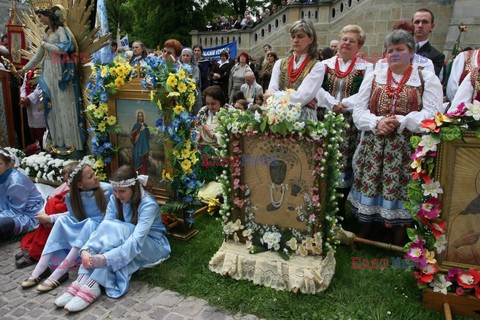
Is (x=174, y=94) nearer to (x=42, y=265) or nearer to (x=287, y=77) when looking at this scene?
(x=287, y=77)

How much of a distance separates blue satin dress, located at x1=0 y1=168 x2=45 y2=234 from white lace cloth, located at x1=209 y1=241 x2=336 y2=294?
2547 mm

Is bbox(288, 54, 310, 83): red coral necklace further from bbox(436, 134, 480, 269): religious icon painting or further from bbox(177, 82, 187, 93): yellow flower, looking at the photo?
bbox(436, 134, 480, 269): religious icon painting

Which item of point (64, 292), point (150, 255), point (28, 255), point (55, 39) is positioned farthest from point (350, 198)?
point (55, 39)

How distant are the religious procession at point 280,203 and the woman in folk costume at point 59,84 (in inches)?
67.5

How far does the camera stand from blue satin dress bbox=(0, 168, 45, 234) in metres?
4.70

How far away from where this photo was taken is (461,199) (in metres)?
2.94

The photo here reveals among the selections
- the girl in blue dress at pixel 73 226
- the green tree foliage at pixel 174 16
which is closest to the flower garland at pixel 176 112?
the girl in blue dress at pixel 73 226

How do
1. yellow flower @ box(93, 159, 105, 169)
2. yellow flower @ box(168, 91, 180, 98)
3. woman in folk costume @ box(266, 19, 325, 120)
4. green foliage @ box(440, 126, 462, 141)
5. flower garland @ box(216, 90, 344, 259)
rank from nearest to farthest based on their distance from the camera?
green foliage @ box(440, 126, 462, 141) → flower garland @ box(216, 90, 344, 259) → woman in folk costume @ box(266, 19, 325, 120) → yellow flower @ box(168, 91, 180, 98) → yellow flower @ box(93, 159, 105, 169)

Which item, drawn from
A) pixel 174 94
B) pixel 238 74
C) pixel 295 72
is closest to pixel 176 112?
pixel 174 94

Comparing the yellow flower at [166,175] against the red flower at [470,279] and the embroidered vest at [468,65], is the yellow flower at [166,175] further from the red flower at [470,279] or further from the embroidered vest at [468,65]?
the embroidered vest at [468,65]

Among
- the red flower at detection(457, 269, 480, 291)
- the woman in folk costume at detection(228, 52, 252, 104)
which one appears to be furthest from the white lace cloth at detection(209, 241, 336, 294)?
the woman in folk costume at detection(228, 52, 252, 104)

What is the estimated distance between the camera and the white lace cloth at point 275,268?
3398 millimetres

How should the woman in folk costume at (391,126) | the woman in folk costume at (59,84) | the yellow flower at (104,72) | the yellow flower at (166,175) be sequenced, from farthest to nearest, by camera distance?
1. the woman in folk costume at (59,84)
2. the yellow flower at (104,72)
3. the yellow flower at (166,175)
4. the woman in folk costume at (391,126)

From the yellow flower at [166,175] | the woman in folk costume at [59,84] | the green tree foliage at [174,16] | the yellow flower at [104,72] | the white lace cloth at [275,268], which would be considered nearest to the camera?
the white lace cloth at [275,268]
